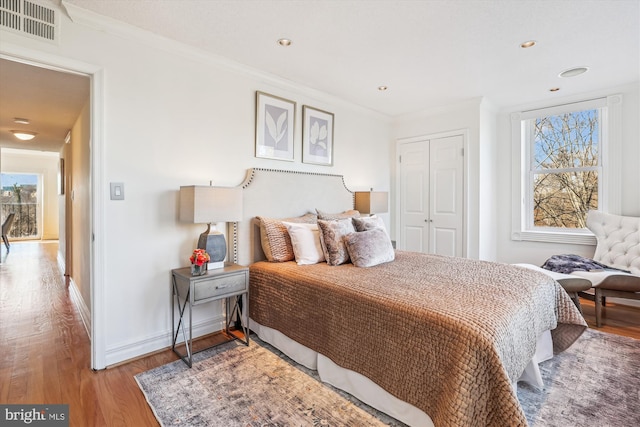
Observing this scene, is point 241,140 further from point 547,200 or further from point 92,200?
point 547,200

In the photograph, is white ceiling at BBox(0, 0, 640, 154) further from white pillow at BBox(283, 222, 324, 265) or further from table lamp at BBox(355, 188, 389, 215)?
white pillow at BBox(283, 222, 324, 265)

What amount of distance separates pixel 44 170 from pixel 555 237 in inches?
440

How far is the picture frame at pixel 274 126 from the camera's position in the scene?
315 cm

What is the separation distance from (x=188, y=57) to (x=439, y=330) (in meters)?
2.73

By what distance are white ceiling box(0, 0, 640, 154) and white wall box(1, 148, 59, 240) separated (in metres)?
5.96

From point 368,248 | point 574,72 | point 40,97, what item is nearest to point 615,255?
point 574,72

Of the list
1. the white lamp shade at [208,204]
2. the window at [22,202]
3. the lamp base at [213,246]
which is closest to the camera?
the white lamp shade at [208,204]

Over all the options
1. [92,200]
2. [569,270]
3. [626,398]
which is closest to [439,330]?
[626,398]

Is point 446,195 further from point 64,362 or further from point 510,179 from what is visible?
point 64,362

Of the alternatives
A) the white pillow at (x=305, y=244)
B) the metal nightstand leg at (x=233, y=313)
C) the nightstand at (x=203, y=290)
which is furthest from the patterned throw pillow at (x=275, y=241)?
the metal nightstand leg at (x=233, y=313)

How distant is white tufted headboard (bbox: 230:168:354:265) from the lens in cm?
290

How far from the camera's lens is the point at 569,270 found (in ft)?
10.6

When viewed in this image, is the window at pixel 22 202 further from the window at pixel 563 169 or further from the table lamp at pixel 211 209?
the window at pixel 563 169

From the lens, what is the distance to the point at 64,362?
2.29 metres
